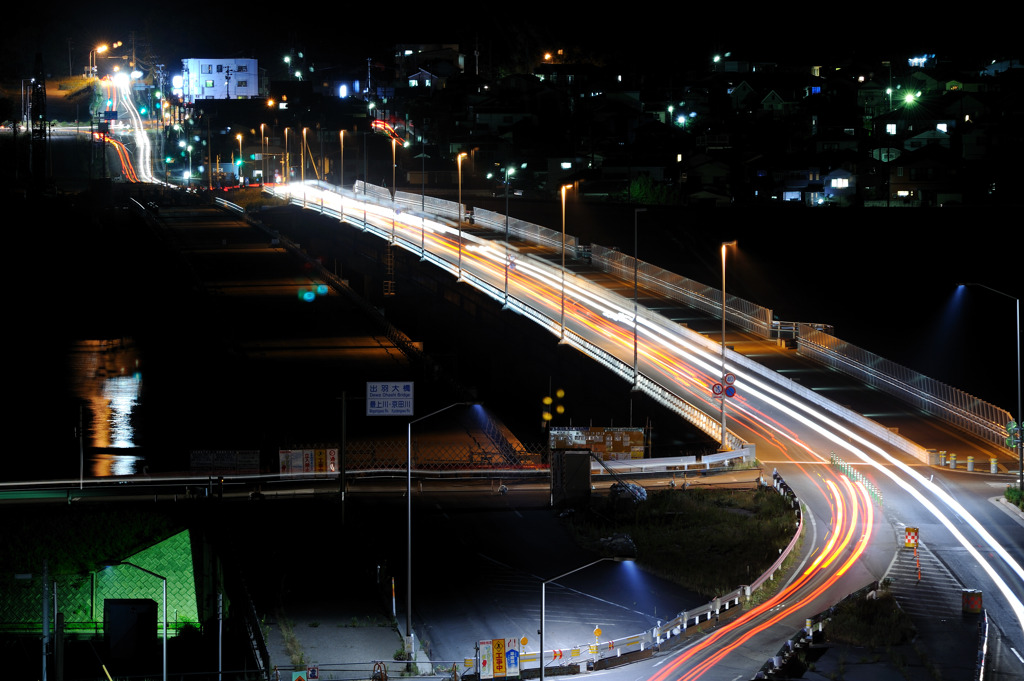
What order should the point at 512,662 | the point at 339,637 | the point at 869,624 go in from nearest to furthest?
the point at 512,662 < the point at 869,624 < the point at 339,637

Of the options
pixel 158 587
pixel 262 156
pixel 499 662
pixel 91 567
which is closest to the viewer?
pixel 499 662

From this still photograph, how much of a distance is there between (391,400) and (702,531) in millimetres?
21662

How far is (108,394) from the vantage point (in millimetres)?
67688

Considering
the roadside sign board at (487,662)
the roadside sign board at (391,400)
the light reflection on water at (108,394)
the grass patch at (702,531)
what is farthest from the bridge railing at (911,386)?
the light reflection on water at (108,394)

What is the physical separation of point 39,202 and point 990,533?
114564 mm

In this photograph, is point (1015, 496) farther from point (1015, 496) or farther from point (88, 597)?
point (88, 597)

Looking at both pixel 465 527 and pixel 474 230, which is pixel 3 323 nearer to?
pixel 474 230

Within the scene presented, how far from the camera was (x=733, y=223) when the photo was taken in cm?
10081

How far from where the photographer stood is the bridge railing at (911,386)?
151 ft

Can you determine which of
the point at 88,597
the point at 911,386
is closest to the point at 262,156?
the point at 911,386

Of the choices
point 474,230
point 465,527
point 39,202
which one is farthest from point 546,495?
point 39,202

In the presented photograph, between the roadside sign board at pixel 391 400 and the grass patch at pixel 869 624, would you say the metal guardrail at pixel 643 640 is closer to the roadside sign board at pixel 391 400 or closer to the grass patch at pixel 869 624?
the grass patch at pixel 869 624

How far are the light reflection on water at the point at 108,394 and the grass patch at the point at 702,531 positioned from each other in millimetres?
21983

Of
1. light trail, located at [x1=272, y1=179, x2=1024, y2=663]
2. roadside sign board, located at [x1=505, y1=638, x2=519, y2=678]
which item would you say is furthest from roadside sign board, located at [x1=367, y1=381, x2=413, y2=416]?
roadside sign board, located at [x1=505, y1=638, x2=519, y2=678]
